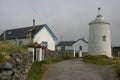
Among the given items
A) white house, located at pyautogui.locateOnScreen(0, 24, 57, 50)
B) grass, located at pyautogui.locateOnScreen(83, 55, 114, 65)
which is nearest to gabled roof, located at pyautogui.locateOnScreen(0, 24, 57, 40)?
white house, located at pyautogui.locateOnScreen(0, 24, 57, 50)

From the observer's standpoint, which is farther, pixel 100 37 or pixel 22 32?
pixel 22 32

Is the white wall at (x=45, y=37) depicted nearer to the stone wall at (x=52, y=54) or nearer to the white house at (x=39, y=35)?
the white house at (x=39, y=35)

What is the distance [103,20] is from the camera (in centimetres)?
3180

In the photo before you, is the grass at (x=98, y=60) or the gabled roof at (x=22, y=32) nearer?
the grass at (x=98, y=60)

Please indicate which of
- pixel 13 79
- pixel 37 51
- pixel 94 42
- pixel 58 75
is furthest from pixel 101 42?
pixel 13 79

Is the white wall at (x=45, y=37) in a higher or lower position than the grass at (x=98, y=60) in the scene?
higher

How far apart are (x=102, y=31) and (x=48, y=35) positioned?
38.0 ft

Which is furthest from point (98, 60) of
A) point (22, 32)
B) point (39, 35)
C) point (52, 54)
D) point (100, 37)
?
point (22, 32)

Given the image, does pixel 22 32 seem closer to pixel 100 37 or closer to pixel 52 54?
pixel 52 54

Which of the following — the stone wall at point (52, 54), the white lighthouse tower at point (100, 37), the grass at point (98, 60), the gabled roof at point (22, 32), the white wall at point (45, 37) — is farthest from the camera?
the gabled roof at point (22, 32)

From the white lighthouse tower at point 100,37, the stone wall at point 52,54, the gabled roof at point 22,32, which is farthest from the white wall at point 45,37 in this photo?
the white lighthouse tower at point 100,37

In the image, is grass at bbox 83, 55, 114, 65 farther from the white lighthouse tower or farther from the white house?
the white house

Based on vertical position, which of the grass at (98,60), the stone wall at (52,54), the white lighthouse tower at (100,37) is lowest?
the grass at (98,60)

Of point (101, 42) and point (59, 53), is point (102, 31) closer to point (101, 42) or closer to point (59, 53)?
point (101, 42)
